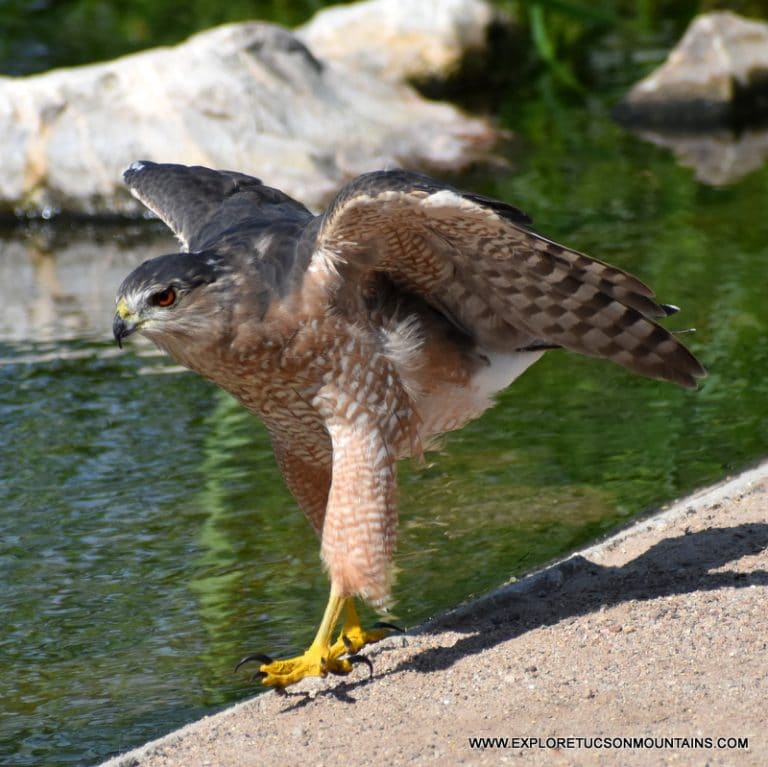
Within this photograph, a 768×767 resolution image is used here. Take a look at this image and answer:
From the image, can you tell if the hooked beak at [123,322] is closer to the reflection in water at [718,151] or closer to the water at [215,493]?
the water at [215,493]

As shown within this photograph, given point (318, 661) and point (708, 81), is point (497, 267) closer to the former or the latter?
point (318, 661)

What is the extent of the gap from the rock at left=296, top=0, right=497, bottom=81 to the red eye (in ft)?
33.2

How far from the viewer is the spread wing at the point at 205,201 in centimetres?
613

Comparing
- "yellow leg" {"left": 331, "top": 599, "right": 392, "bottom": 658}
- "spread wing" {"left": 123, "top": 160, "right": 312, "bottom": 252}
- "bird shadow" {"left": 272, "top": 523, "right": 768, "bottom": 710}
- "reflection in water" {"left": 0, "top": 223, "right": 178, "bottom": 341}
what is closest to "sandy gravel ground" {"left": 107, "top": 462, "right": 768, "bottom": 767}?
"bird shadow" {"left": 272, "top": 523, "right": 768, "bottom": 710}

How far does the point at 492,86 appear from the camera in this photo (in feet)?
55.8

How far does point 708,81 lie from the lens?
15.0m

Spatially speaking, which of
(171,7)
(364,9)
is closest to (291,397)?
(364,9)

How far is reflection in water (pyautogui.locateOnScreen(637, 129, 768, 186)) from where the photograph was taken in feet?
43.5

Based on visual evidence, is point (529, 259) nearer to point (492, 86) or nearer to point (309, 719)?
point (309, 719)

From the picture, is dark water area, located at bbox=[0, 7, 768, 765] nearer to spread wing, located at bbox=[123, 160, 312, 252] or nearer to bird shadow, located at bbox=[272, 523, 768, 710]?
bird shadow, located at bbox=[272, 523, 768, 710]

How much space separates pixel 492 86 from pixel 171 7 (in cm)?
542

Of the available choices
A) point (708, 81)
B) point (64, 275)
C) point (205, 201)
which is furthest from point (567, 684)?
point (708, 81)

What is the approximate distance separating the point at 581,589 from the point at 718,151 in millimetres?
9320

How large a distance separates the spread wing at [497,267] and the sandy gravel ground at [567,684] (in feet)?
2.74
